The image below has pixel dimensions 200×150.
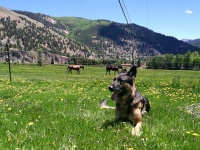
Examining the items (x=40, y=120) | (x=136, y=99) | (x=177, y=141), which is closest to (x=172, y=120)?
(x=136, y=99)

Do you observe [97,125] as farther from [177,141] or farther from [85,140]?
[177,141]

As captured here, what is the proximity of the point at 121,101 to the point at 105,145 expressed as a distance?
2.72 m

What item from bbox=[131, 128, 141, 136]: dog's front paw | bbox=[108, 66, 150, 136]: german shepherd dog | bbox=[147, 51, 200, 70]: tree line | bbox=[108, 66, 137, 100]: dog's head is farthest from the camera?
bbox=[147, 51, 200, 70]: tree line

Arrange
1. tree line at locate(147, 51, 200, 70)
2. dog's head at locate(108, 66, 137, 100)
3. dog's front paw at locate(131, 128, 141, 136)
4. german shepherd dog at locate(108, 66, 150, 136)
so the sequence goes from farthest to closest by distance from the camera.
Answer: tree line at locate(147, 51, 200, 70) < german shepherd dog at locate(108, 66, 150, 136) < dog's head at locate(108, 66, 137, 100) < dog's front paw at locate(131, 128, 141, 136)


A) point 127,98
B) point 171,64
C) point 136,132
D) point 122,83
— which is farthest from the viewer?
point 171,64

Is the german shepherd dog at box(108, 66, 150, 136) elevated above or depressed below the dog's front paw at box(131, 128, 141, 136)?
above

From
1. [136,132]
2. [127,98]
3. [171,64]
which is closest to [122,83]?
[127,98]

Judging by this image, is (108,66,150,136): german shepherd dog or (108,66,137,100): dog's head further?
(108,66,150,136): german shepherd dog

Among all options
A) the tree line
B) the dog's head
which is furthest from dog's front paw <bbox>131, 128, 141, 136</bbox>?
the tree line

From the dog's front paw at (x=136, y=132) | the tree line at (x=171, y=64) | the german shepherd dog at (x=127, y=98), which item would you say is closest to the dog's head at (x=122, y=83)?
the german shepherd dog at (x=127, y=98)

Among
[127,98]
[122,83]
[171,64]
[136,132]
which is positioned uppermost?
[122,83]

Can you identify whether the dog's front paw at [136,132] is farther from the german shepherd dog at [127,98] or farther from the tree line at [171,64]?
the tree line at [171,64]

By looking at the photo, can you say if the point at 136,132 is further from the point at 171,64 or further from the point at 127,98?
the point at 171,64

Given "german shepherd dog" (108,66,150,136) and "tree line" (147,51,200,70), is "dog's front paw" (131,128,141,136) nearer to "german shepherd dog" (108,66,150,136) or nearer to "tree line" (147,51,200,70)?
"german shepherd dog" (108,66,150,136)
